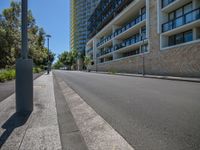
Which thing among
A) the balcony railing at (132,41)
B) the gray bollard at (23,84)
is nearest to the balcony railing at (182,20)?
the balcony railing at (132,41)

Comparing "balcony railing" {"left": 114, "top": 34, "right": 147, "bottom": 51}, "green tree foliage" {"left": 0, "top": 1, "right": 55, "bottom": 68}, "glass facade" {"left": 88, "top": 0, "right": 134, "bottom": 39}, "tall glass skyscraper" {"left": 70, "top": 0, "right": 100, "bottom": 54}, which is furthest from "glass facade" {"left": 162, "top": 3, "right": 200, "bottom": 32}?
"tall glass skyscraper" {"left": 70, "top": 0, "right": 100, "bottom": 54}

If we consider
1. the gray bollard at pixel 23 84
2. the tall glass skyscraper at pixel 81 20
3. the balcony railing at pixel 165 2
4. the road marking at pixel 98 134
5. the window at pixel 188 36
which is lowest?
the road marking at pixel 98 134

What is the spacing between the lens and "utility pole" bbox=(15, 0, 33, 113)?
6086 millimetres

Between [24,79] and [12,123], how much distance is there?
4.68 ft

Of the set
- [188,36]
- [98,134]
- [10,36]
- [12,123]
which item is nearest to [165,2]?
[188,36]

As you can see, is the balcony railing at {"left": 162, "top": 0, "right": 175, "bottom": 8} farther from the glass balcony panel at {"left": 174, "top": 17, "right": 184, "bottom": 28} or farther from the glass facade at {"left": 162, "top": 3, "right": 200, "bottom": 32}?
the glass balcony panel at {"left": 174, "top": 17, "right": 184, "bottom": 28}

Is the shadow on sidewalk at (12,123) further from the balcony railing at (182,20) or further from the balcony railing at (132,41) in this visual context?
the balcony railing at (132,41)

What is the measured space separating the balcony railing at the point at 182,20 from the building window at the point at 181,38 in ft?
4.83

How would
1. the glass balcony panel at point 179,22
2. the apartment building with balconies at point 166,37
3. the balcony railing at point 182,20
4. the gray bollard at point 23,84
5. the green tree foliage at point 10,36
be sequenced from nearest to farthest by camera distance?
1. the gray bollard at point 23,84
2. the balcony railing at point 182,20
3. the apartment building with balconies at point 166,37
4. the glass balcony panel at point 179,22
5. the green tree foliage at point 10,36

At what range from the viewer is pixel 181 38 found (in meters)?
27.1

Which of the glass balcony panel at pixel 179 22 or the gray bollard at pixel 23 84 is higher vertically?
the glass balcony panel at pixel 179 22

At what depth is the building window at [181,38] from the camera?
2548 cm

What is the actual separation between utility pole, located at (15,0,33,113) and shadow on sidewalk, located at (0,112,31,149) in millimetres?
289

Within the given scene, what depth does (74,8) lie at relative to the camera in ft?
517
